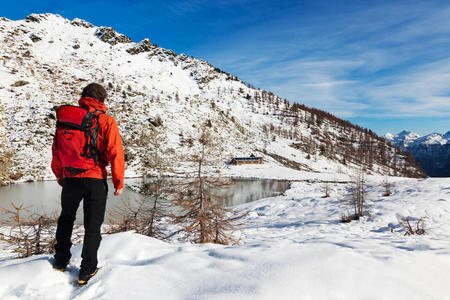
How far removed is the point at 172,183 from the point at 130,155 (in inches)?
1449

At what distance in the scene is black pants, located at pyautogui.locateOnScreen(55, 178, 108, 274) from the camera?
2.56 m

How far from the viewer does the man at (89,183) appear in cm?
256

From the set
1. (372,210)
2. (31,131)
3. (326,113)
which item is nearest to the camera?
(372,210)

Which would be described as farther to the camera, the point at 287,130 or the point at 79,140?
the point at 287,130

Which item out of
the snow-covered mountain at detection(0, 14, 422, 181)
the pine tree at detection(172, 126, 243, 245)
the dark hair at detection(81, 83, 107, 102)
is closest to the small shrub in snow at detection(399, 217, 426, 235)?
the pine tree at detection(172, 126, 243, 245)

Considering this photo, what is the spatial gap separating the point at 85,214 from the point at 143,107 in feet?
186

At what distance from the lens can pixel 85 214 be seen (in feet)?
8.76

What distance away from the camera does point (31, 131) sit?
36656mm

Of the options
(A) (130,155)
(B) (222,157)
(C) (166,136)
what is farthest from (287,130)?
(B) (222,157)

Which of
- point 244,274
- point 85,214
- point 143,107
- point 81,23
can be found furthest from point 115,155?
point 81,23

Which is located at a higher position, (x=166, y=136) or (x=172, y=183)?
(x=166, y=136)

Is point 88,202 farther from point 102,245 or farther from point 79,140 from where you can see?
point 102,245

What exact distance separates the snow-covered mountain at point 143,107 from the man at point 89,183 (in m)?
3.22

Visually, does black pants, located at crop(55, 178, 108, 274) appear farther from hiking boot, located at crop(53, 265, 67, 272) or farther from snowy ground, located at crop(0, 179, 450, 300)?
snowy ground, located at crop(0, 179, 450, 300)
